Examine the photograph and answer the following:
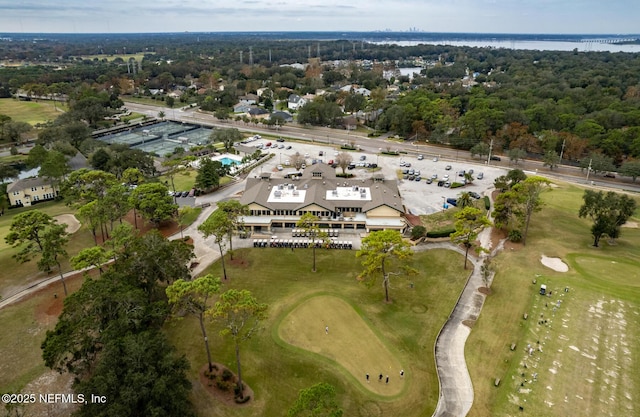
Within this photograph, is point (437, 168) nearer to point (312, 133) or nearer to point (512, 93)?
point (312, 133)

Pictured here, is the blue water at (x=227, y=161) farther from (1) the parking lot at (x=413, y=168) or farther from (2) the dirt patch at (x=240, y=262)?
(2) the dirt patch at (x=240, y=262)

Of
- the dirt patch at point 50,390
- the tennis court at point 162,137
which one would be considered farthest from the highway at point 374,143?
the dirt patch at point 50,390

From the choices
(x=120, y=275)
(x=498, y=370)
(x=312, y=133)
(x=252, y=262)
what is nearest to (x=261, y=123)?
(x=312, y=133)

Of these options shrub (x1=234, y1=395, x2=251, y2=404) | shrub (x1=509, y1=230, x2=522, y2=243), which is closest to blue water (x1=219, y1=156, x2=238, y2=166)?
shrub (x1=509, y1=230, x2=522, y2=243)

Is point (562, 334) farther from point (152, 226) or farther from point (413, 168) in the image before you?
point (152, 226)

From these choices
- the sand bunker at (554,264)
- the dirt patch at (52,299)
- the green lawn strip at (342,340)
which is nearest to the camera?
the green lawn strip at (342,340)

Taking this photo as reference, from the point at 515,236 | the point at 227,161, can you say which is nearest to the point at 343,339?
the point at 515,236
